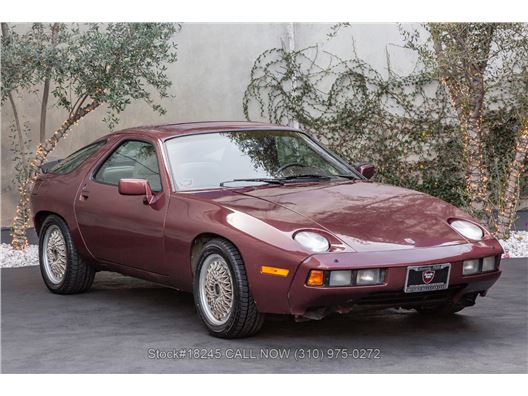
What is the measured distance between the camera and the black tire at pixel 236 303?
22.4 feet

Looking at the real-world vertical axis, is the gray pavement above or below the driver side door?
below

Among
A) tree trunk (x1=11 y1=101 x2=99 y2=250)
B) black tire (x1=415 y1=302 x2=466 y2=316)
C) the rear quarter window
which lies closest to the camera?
black tire (x1=415 y1=302 x2=466 y2=316)

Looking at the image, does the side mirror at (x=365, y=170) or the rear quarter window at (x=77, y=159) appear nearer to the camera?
the side mirror at (x=365, y=170)

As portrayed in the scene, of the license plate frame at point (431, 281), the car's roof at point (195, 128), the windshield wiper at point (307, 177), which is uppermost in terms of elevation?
the car's roof at point (195, 128)

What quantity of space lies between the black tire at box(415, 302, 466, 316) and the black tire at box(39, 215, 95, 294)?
2.81 meters

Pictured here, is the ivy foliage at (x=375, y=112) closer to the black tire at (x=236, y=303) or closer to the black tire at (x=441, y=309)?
the black tire at (x=441, y=309)

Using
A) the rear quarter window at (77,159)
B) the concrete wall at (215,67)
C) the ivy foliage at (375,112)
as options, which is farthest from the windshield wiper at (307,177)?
the ivy foliage at (375,112)

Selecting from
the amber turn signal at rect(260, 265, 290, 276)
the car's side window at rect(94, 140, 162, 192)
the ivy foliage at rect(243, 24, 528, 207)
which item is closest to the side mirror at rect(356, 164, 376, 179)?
the car's side window at rect(94, 140, 162, 192)

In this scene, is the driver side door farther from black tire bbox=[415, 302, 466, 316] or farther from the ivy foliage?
the ivy foliage

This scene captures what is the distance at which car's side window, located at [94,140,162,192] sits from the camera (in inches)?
319

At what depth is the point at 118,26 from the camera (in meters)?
11.5

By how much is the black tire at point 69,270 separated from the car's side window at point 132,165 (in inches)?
22.8

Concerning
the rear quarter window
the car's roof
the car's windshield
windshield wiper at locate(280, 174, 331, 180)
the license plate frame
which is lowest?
the license plate frame

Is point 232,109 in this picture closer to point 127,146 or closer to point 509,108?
point 509,108
